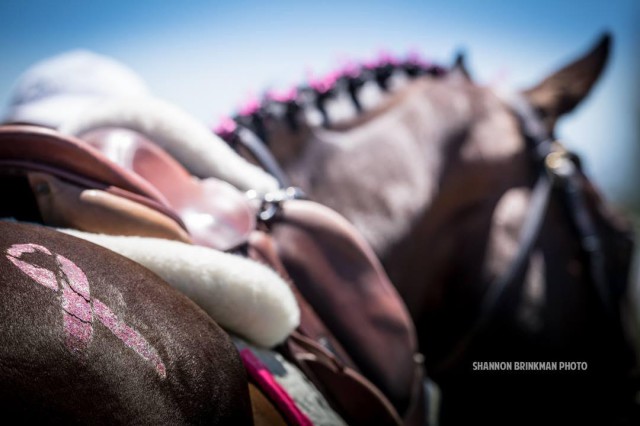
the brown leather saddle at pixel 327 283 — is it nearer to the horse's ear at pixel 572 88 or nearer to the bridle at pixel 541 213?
the bridle at pixel 541 213

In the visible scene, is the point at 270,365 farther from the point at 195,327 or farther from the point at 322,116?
the point at 322,116

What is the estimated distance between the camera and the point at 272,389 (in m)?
0.69

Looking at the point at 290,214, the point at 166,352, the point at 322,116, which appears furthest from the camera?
the point at 322,116

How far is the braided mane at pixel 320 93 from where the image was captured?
50.2 inches

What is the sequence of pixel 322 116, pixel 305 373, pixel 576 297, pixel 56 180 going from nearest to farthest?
pixel 56 180
pixel 305 373
pixel 322 116
pixel 576 297

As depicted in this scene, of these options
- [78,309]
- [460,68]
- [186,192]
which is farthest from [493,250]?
[78,309]

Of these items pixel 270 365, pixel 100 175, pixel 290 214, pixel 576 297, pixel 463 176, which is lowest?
pixel 576 297

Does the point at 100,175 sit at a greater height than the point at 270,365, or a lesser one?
greater

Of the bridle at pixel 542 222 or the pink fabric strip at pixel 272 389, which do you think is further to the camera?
the bridle at pixel 542 222

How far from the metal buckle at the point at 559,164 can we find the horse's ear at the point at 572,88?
0.10 meters

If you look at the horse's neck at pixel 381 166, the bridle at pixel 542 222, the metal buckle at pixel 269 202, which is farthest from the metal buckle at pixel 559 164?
the metal buckle at pixel 269 202

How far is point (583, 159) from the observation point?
1529mm

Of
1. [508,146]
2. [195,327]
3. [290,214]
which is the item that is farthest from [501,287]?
[195,327]

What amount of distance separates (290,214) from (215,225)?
179mm
